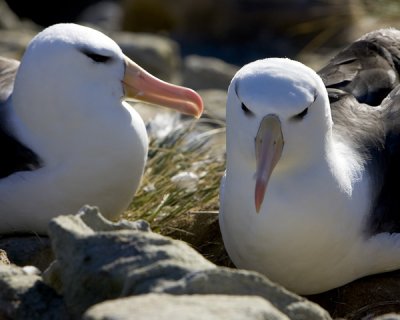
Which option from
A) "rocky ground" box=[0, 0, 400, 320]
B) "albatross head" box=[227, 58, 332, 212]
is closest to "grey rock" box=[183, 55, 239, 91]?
"rocky ground" box=[0, 0, 400, 320]

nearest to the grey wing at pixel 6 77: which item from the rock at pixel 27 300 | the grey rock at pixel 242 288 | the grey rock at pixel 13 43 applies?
the rock at pixel 27 300

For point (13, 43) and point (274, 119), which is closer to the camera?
point (274, 119)

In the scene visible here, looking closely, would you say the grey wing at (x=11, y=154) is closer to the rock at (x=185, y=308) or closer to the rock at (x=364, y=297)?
the rock at (x=364, y=297)

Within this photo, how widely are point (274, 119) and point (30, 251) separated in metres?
1.51

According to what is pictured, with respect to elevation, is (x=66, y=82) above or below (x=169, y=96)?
above

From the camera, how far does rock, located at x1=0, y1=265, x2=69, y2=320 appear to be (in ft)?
13.9

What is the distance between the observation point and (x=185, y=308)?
373 cm

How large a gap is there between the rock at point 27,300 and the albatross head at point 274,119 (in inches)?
42.3

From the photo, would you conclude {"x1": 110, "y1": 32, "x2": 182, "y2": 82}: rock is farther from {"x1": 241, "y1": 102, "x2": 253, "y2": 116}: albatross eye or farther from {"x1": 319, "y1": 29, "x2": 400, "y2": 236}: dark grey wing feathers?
{"x1": 241, "y1": 102, "x2": 253, "y2": 116}: albatross eye

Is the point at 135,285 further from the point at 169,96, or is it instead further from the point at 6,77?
the point at 6,77

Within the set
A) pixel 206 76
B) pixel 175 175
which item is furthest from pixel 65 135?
pixel 206 76

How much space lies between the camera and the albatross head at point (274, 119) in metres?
4.99

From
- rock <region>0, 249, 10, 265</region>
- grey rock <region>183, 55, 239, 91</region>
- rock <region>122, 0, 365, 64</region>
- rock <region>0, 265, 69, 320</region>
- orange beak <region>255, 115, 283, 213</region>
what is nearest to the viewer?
rock <region>0, 265, 69, 320</region>

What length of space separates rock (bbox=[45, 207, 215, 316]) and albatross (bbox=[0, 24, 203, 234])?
1548 millimetres
